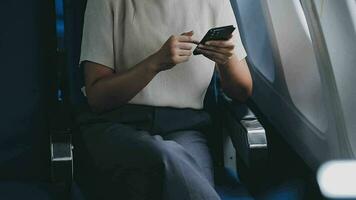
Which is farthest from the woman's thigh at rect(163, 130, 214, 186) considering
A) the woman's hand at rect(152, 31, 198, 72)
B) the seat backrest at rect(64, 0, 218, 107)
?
the seat backrest at rect(64, 0, 218, 107)

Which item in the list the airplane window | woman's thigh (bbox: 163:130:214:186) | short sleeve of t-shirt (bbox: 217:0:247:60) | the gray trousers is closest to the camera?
the gray trousers

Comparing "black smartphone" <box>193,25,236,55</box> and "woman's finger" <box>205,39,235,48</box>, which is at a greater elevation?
"black smartphone" <box>193,25,236,55</box>

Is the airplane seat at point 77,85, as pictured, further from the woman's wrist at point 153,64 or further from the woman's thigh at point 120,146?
the woman's wrist at point 153,64

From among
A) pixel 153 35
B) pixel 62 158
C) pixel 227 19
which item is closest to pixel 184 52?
pixel 153 35

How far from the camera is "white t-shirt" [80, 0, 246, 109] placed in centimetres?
182

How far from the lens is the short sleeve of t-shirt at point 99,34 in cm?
181

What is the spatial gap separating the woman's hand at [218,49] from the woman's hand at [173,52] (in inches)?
1.5

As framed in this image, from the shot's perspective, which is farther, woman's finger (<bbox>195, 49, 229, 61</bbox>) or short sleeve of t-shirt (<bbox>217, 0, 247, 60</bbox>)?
short sleeve of t-shirt (<bbox>217, 0, 247, 60</bbox>)

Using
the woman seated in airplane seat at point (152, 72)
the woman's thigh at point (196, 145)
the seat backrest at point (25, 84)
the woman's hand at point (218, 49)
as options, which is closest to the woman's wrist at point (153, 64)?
the woman seated in airplane seat at point (152, 72)

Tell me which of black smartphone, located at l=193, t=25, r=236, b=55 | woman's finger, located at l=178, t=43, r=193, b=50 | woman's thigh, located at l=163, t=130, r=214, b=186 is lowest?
woman's thigh, located at l=163, t=130, r=214, b=186

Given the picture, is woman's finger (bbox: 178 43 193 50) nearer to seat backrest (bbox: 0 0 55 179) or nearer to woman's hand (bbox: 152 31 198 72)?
woman's hand (bbox: 152 31 198 72)

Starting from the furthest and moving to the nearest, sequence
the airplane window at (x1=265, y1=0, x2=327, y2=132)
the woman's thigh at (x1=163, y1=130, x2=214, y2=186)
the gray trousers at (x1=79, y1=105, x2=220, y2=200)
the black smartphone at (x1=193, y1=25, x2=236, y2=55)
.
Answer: the airplane window at (x1=265, y1=0, x2=327, y2=132), the woman's thigh at (x1=163, y1=130, x2=214, y2=186), the black smartphone at (x1=193, y1=25, x2=236, y2=55), the gray trousers at (x1=79, y1=105, x2=220, y2=200)

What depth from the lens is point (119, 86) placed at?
1.76 metres

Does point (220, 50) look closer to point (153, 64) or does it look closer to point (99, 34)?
point (153, 64)
